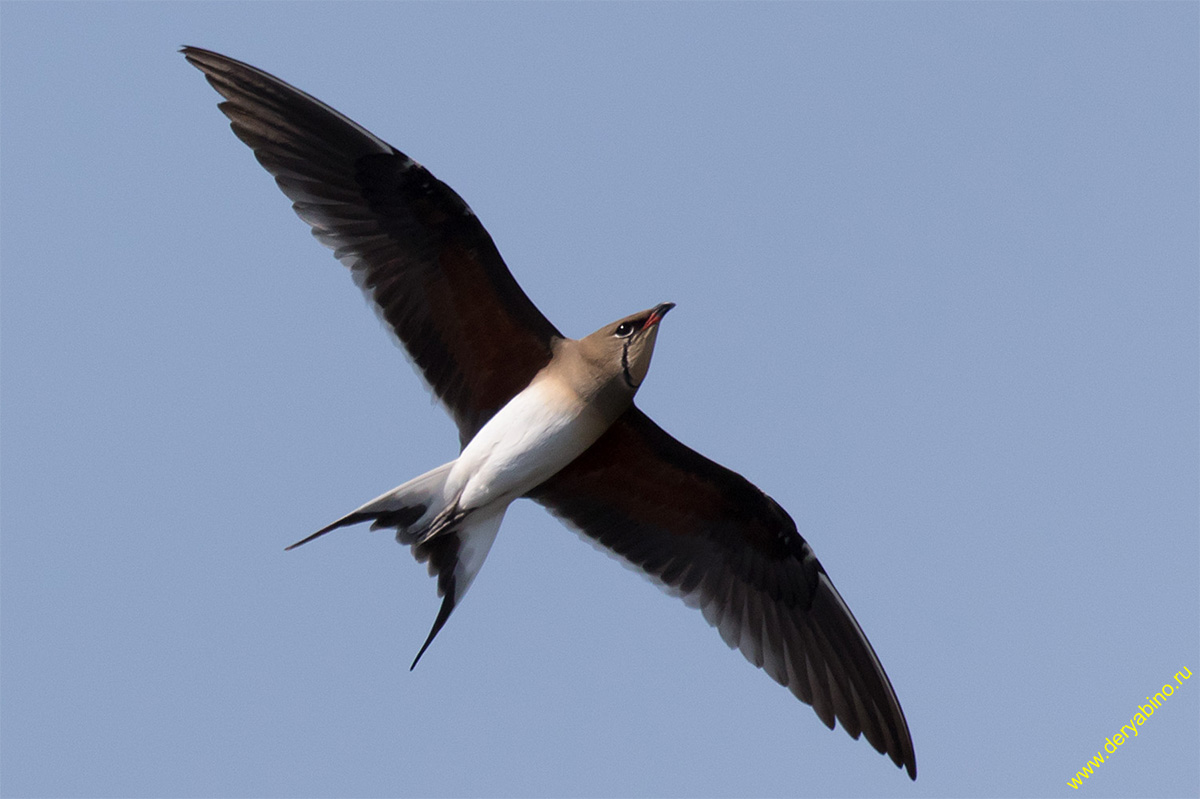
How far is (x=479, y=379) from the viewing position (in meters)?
9.75

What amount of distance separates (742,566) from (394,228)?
11.9 feet

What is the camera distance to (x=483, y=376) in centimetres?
973

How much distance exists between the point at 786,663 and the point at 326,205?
472cm

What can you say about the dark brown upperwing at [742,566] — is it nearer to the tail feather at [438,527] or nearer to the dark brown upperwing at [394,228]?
the tail feather at [438,527]

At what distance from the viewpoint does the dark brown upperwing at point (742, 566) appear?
33.2ft

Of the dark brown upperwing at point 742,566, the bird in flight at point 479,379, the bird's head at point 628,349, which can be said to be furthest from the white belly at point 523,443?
the dark brown upperwing at point 742,566

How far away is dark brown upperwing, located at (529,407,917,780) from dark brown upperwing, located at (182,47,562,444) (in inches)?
47.5

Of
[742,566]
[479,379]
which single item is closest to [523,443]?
[479,379]

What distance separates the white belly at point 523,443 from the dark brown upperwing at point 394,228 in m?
0.51

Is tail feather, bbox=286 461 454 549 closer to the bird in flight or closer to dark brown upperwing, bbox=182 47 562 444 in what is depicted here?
the bird in flight

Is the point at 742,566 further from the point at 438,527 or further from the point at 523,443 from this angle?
the point at 438,527

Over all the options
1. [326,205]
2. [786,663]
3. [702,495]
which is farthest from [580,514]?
[326,205]

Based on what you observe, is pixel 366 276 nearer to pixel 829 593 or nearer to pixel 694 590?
pixel 694 590

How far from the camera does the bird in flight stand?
927 centimetres
